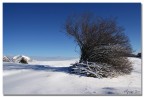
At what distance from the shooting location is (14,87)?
26.9 ft

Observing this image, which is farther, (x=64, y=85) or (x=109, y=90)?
(x=64, y=85)

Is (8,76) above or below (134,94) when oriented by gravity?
above

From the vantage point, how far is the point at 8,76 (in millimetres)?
9594

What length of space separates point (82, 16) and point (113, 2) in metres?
1.85

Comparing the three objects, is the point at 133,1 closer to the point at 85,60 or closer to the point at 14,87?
the point at 85,60

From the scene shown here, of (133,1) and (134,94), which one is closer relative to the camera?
(134,94)

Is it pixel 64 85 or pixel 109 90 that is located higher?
pixel 64 85

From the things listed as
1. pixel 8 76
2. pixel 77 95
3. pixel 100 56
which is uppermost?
pixel 100 56

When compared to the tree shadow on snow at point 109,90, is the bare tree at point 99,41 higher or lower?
higher

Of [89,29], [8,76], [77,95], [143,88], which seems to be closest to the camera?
[77,95]

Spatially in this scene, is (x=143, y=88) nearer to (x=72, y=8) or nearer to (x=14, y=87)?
(x=72, y=8)

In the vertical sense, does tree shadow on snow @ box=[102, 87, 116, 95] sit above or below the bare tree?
below

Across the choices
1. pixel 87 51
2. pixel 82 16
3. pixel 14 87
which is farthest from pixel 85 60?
pixel 14 87

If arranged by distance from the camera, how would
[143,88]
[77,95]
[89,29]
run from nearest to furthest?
[77,95] → [143,88] → [89,29]
